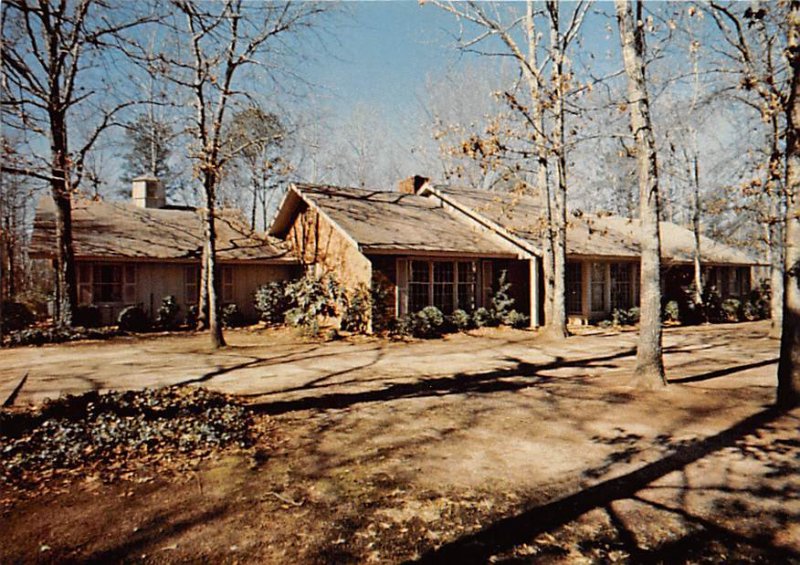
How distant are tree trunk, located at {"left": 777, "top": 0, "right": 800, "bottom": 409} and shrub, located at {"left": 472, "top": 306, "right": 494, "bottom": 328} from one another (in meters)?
11.3

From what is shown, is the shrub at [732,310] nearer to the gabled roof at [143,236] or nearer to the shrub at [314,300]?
the shrub at [314,300]

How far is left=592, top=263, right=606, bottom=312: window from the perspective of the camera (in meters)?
21.4

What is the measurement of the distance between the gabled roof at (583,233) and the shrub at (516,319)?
2.61m

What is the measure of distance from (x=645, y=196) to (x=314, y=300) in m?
11.7

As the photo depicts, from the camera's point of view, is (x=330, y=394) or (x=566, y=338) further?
(x=566, y=338)

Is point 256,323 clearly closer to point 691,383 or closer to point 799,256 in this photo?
point 691,383

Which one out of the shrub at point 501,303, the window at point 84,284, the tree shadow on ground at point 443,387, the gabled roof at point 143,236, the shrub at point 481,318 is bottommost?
the tree shadow on ground at point 443,387

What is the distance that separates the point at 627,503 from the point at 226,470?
379 centimetres

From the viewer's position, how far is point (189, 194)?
41.0 m

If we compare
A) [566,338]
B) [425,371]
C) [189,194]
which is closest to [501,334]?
[566,338]

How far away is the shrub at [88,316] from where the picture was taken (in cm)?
1740

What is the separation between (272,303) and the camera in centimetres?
2058

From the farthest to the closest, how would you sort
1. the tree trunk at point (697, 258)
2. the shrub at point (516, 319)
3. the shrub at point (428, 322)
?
the tree trunk at point (697, 258), the shrub at point (516, 319), the shrub at point (428, 322)

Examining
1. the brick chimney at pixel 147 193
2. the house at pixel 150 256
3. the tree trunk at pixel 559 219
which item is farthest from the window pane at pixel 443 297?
the brick chimney at pixel 147 193
